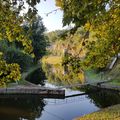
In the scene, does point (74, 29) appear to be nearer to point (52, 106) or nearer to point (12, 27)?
point (12, 27)

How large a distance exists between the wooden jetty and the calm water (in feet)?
4.12

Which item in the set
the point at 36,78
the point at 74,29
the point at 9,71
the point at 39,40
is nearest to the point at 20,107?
the point at 74,29

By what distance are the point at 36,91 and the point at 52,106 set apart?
6.77 m

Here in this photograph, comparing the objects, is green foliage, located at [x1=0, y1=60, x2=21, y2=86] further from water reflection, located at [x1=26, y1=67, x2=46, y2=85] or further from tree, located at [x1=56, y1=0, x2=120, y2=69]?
water reflection, located at [x1=26, y1=67, x2=46, y2=85]

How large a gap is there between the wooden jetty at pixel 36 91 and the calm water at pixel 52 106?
1257 mm

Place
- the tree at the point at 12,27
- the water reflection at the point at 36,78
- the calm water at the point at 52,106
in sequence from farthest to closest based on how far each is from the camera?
the water reflection at the point at 36,78
the calm water at the point at 52,106
the tree at the point at 12,27

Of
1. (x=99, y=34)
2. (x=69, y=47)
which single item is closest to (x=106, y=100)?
(x=99, y=34)

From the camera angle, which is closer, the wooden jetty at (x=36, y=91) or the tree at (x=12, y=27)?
the tree at (x=12, y=27)

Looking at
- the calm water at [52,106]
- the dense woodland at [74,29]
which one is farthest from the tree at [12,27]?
the calm water at [52,106]

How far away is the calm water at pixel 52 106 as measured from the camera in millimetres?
31181

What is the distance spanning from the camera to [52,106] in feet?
119

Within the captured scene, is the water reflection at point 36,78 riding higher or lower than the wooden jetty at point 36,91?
higher

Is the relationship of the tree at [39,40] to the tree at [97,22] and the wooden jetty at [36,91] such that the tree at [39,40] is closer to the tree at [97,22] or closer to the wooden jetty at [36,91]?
the wooden jetty at [36,91]

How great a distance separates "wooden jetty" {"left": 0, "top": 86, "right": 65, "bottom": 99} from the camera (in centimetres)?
4169
